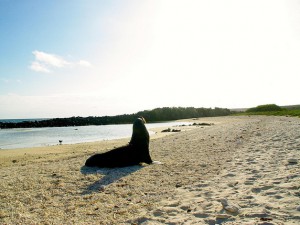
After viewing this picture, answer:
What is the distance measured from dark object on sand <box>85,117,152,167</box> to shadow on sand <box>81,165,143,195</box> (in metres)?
0.33

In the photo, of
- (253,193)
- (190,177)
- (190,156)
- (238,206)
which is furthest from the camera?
(190,156)

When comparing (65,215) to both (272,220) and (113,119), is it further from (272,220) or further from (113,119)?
(113,119)

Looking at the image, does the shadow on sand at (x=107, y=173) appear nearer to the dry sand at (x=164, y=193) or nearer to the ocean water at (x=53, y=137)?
the dry sand at (x=164, y=193)

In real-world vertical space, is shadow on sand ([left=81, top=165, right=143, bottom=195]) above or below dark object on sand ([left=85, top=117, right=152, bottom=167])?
below

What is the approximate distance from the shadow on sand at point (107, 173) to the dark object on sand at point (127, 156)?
33cm

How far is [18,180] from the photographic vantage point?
7.79 meters

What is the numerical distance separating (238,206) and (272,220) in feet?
2.36

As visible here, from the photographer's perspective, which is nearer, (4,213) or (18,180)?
(4,213)

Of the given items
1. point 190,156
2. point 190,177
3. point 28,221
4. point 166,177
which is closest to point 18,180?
point 28,221

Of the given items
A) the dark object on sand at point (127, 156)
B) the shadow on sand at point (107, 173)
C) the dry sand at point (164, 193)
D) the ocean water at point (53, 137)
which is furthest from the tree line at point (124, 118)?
the dry sand at point (164, 193)

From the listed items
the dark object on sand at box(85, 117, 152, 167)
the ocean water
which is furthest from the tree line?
the dark object on sand at box(85, 117, 152, 167)

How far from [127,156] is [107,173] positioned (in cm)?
148

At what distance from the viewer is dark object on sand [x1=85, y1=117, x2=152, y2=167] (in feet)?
31.0

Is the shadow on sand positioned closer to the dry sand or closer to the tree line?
the dry sand
